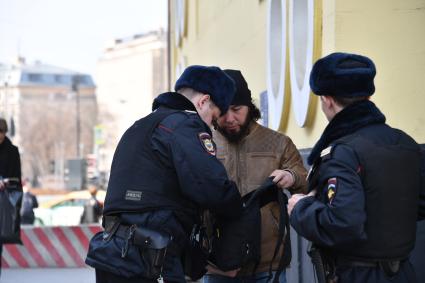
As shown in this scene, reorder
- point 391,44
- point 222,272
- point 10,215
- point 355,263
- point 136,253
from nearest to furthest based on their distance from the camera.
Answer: point 355,263, point 136,253, point 222,272, point 391,44, point 10,215

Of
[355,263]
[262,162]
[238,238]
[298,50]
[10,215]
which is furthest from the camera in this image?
[10,215]

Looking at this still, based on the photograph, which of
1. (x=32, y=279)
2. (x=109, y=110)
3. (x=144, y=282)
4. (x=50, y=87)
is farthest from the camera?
(x=50, y=87)

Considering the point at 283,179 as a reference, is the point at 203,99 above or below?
above

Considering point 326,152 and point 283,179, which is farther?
point 283,179

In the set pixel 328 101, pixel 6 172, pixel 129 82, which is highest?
pixel 129 82

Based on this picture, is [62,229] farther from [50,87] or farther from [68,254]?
[50,87]

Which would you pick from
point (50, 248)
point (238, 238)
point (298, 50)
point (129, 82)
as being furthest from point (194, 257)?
point (129, 82)

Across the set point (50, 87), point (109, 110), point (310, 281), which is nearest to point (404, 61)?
point (310, 281)

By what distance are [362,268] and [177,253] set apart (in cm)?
90

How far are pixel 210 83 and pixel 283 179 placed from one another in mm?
719

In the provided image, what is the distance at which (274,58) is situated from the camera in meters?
9.16

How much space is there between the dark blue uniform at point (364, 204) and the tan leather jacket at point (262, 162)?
1.12 meters

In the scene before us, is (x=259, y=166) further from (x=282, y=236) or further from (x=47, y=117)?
(x=47, y=117)

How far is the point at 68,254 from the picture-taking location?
13773 millimetres
